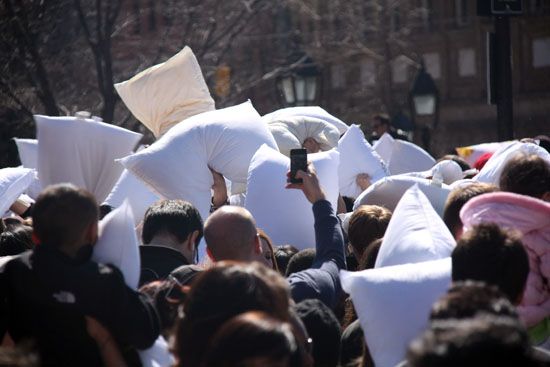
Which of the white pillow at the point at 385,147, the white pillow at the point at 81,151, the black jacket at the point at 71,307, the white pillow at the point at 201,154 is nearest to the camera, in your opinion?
the black jacket at the point at 71,307

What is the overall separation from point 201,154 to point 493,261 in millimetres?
3475

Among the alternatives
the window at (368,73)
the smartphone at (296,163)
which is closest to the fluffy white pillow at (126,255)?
the smartphone at (296,163)

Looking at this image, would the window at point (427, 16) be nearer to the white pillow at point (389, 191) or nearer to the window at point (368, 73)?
the window at point (368, 73)

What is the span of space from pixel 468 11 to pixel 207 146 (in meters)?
33.8

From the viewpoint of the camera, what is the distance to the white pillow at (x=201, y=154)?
22.1 feet

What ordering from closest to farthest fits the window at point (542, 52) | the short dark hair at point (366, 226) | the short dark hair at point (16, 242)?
the short dark hair at point (16, 242), the short dark hair at point (366, 226), the window at point (542, 52)

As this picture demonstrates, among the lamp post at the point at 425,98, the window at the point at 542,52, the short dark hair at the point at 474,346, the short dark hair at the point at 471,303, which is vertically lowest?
the window at the point at 542,52

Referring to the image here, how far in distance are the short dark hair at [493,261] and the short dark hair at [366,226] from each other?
2.05 m

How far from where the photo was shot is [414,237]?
4.47 meters

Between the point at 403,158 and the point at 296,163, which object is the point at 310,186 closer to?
the point at 296,163

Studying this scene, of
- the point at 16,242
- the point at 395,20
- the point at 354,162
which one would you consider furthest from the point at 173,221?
the point at 395,20

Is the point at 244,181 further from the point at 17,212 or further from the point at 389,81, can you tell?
the point at 389,81

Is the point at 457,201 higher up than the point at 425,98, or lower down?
higher up

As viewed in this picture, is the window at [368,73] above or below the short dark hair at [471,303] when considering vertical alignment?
below
